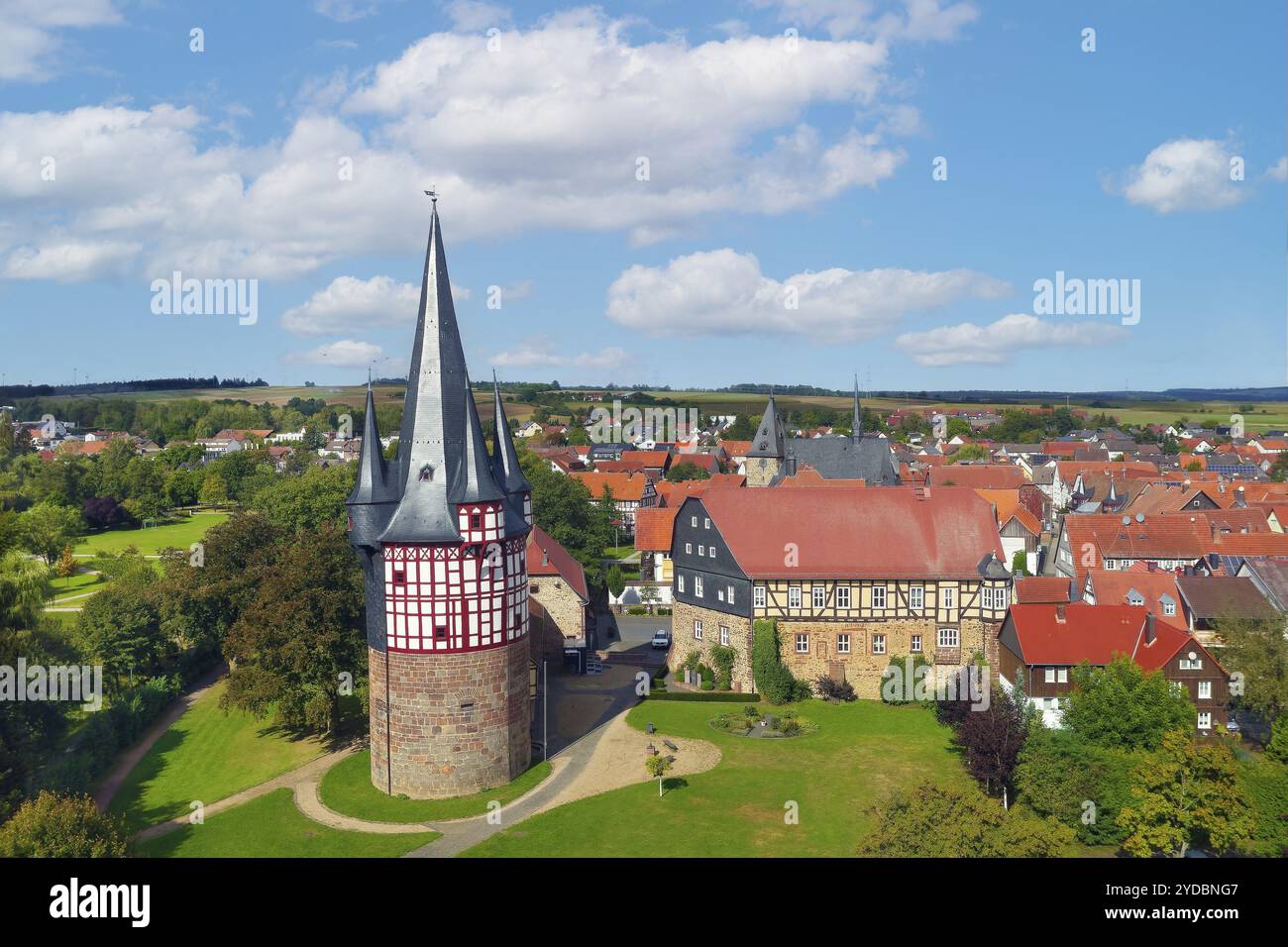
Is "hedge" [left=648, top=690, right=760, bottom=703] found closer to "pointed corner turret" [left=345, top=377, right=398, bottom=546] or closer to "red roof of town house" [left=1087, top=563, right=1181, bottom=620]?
"pointed corner turret" [left=345, top=377, right=398, bottom=546]

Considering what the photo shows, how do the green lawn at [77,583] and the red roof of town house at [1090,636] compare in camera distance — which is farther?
the green lawn at [77,583]

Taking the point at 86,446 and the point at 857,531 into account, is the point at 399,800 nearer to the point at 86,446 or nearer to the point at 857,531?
the point at 857,531

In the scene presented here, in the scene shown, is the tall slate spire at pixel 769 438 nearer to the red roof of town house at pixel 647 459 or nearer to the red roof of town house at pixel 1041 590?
the red roof of town house at pixel 647 459

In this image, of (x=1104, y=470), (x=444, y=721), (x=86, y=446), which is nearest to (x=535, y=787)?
(x=444, y=721)

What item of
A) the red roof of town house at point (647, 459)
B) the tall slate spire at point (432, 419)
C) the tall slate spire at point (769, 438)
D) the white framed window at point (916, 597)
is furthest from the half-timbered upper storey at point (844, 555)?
the red roof of town house at point (647, 459)

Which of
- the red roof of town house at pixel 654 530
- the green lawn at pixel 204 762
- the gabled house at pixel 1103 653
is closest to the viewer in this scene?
the green lawn at pixel 204 762
